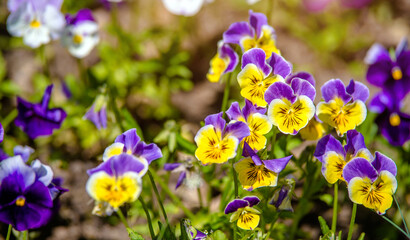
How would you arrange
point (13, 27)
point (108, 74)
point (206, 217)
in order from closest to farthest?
1. point (206, 217)
2. point (13, 27)
3. point (108, 74)

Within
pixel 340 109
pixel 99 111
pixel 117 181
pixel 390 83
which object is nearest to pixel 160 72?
pixel 99 111

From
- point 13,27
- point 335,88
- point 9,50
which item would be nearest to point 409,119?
point 335,88

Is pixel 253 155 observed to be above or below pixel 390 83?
above

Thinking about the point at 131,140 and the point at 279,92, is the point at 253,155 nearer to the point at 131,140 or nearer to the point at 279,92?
the point at 279,92

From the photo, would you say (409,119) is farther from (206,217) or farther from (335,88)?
(206,217)

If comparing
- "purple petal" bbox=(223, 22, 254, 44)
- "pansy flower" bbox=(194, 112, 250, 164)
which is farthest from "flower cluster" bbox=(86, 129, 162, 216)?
"purple petal" bbox=(223, 22, 254, 44)

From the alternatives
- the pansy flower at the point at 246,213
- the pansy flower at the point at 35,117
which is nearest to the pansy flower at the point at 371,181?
the pansy flower at the point at 246,213

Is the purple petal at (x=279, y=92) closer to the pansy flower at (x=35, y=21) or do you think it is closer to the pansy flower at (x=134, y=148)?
the pansy flower at (x=134, y=148)
